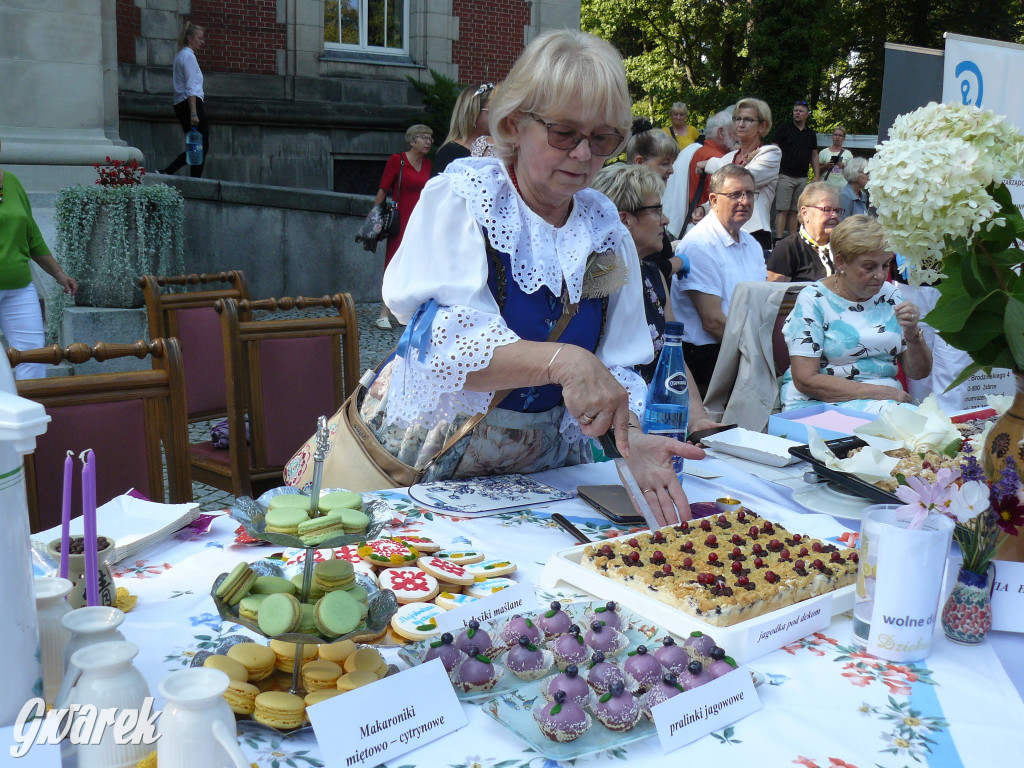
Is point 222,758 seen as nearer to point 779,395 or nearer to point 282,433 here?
point 282,433

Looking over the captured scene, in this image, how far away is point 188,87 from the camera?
10281 millimetres

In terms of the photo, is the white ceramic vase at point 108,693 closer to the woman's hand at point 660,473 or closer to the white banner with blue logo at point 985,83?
the woman's hand at point 660,473

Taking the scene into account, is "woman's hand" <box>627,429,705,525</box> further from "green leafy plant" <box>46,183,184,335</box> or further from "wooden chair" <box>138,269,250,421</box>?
"green leafy plant" <box>46,183,184,335</box>

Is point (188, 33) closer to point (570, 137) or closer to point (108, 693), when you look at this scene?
point (570, 137)

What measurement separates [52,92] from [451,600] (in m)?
6.37

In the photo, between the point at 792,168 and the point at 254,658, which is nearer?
the point at 254,658

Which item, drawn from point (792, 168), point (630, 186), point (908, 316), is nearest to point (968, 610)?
point (908, 316)

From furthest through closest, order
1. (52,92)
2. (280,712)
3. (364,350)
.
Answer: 1. (364,350)
2. (52,92)
3. (280,712)

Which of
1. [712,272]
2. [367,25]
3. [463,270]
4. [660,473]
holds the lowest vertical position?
[660,473]

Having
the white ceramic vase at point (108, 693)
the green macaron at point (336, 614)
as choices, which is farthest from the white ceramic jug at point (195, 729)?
the green macaron at point (336, 614)

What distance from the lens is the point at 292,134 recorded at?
12.0 meters

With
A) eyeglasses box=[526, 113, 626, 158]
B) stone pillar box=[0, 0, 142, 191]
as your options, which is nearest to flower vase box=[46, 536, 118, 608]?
eyeglasses box=[526, 113, 626, 158]

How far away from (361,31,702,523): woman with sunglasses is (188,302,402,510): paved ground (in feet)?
6.95

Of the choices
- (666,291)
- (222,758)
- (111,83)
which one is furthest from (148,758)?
(111,83)
